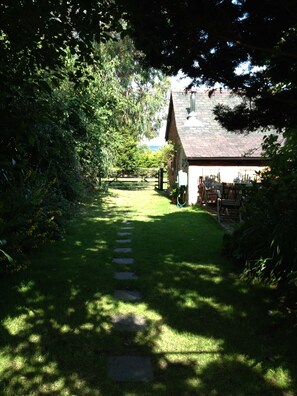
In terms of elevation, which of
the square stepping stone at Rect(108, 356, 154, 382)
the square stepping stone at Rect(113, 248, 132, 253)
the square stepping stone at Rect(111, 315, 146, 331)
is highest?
the square stepping stone at Rect(108, 356, 154, 382)

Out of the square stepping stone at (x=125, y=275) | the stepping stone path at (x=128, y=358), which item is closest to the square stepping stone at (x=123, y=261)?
the stepping stone path at (x=128, y=358)

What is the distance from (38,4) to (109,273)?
387cm

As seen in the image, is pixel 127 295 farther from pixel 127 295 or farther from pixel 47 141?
pixel 47 141

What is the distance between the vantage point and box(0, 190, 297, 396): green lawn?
A: 2918mm

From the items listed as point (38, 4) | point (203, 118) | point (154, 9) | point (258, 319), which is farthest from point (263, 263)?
point (203, 118)

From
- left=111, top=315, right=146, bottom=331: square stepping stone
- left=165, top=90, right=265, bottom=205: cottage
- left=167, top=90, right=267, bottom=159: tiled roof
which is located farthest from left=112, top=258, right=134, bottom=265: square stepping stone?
left=167, top=90, right=267, bottom=159: tiled roof

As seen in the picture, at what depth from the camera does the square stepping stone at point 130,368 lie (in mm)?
2975

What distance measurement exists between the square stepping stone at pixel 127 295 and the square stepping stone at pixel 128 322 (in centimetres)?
51

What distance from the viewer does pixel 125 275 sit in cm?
566

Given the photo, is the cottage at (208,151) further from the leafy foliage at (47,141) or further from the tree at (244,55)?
the tree at (244,55)

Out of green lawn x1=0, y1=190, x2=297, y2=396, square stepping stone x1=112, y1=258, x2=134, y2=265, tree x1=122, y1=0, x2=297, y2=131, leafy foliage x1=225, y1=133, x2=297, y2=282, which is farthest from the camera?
square stepping stone x1=112, y1=258, x2=134, y2=265

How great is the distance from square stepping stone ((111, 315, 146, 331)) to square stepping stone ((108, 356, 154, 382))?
23.3 inches

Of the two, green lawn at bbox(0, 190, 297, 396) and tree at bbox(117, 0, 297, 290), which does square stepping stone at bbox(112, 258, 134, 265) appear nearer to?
green lawn at bbox(0, 190, 297, 396)

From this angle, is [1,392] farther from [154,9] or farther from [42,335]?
[154,9]
